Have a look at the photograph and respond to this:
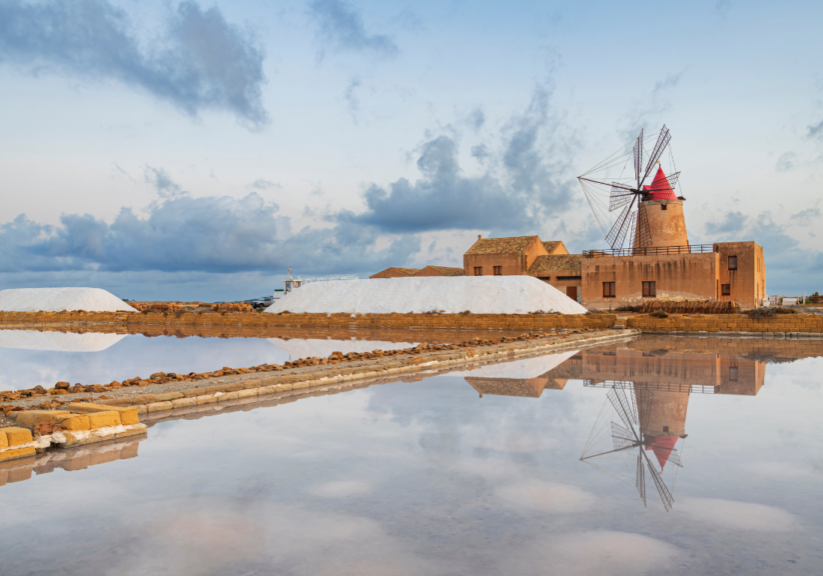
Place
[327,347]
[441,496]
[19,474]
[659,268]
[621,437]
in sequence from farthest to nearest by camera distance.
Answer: [659,268] < [327,347] < [621,437] < [19,474] < [441,496]

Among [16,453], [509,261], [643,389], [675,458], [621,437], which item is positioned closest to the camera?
[675,458]

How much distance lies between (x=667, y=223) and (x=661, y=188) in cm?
199

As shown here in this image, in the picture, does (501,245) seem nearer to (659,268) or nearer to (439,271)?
(439,271)

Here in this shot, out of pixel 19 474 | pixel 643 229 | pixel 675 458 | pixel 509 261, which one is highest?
pixel 643 229

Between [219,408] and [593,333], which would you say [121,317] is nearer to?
[593,333]

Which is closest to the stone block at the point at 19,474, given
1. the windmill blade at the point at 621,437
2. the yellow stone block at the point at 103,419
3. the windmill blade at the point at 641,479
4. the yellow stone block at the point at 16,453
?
the yellow stone block at the point at 16,453

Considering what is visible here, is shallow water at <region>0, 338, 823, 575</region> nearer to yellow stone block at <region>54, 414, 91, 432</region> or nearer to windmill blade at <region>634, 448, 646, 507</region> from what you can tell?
windmill blade at <region>634, 448, 646, 507</region>

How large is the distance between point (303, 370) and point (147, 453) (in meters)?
3.90

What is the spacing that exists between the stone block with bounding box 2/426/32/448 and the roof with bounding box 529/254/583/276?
1180 inches

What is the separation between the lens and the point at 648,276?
2781 centimetres

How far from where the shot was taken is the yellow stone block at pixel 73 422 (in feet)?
14.8

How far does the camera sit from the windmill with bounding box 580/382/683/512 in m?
3.55

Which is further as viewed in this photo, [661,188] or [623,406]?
[661,188]

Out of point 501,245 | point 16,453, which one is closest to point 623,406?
point 16,453
